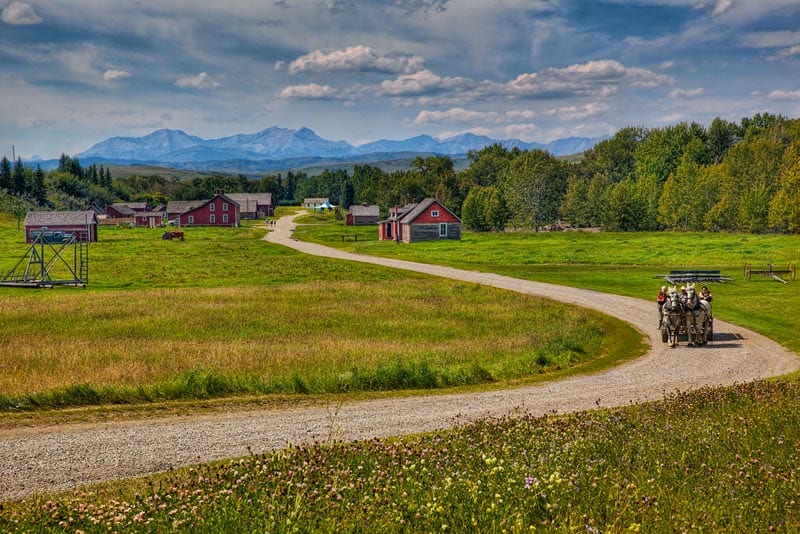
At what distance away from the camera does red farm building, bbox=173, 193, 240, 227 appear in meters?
138

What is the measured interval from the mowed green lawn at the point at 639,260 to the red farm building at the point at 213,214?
42879 mm

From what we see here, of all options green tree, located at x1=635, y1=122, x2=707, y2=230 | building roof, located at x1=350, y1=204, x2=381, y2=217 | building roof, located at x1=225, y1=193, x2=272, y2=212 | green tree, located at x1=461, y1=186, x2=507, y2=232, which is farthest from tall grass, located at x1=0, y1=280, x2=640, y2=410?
building roof, located at x1=225, y1=193, x2=272, y2=212

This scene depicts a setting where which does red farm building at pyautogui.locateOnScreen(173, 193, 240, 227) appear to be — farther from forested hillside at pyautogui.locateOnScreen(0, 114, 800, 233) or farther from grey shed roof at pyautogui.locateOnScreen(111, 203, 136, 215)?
forested hillside at pyautogui.locateOnScreen(0, 114, 800, 233)

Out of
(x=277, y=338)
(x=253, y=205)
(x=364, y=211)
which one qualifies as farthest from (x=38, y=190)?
(x=277, y=338)

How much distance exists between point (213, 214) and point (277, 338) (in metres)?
117

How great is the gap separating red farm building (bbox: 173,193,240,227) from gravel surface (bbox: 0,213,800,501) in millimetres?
123935

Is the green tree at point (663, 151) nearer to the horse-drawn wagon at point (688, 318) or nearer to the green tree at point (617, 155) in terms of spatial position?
the green tree at point (617, 155)

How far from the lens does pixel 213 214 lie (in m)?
139

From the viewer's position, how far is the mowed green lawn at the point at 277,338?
18.6 meters

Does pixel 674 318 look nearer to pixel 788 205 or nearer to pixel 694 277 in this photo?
pixel 694 277

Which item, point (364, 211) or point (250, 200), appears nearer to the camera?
point (364, 211)

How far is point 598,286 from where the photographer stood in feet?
142

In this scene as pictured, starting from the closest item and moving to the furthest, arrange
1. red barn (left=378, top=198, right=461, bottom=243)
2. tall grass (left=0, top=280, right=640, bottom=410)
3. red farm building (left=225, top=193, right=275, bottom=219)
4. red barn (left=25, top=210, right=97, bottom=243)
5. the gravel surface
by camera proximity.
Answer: the gravel surface < tall grass (left=0, top=280, right=640, bottom=410) < red barn (left=378, top=198, right=461, bottom=243) < red barn (left=25, top=210, right=97, bottom=243) < red farm building (left=225, top=193, right=275, bottom=219)

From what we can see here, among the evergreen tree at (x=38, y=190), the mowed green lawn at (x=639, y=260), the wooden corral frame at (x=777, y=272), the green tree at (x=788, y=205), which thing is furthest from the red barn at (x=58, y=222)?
the green tree at (x=788, y=205)
